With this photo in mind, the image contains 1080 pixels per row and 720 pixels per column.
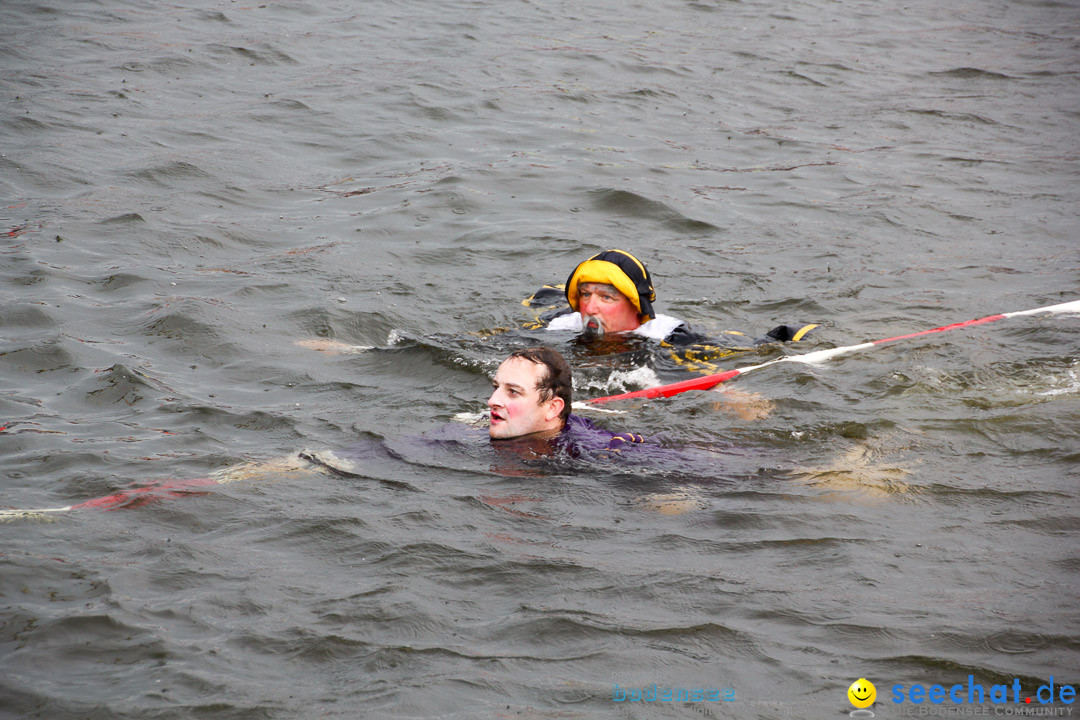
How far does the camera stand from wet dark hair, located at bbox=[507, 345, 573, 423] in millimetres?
6379

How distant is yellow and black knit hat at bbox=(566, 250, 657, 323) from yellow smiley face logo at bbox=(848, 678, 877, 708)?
477 centimetres

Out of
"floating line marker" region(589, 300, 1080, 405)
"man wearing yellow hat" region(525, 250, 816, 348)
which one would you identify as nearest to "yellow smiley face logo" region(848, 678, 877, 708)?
"floating line marker" region(589, 300, 1080, 405)

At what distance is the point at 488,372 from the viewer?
25.8ft

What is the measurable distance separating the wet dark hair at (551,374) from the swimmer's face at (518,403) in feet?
0.07

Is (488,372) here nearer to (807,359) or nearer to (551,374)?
(551,374)

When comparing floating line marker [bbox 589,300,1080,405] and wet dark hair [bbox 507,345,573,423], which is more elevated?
wet dark hair [bbox 507,345,573,423]

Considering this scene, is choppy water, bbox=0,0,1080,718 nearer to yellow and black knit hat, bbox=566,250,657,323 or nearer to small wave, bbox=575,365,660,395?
small wave, bbox=575,365,660,395

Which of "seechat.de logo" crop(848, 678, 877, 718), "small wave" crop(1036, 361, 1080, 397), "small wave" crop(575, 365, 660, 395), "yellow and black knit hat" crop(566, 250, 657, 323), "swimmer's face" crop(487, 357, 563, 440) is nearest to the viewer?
"seechat.de logo" crop(848, 678, 877, 718)

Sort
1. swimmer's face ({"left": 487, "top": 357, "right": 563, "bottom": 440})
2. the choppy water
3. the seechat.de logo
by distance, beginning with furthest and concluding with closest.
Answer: swimmer's face ({"left": 487, "top": 357, "right": 563, "bottom": 440})
the choppy water
the seechat.de logo

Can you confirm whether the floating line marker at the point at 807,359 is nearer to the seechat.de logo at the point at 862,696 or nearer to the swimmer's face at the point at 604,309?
the swimmer's face at the point at 604,309

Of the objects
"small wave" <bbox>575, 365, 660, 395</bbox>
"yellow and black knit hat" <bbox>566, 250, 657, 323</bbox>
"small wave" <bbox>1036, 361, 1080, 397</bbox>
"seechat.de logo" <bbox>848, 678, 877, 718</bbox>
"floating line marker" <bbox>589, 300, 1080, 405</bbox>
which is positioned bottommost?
"small wave" <bbox>575, 365, 660, 395</bbox>

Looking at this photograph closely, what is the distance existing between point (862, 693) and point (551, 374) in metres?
3.02

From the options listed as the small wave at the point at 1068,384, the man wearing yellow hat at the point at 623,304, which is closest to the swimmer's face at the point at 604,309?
the man wearing yellow hat at the point at 623,304

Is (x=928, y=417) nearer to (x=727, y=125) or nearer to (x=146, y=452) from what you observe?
(x=146, y=452)
